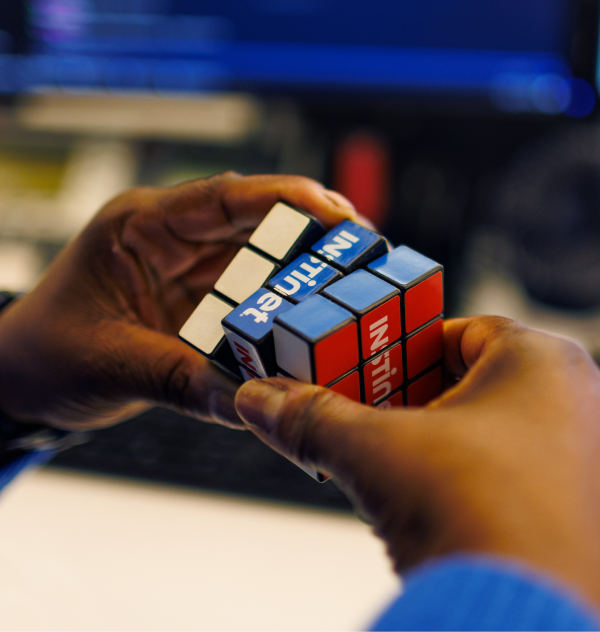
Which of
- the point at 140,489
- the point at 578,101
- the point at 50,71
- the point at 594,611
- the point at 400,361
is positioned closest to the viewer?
the point at 594,611

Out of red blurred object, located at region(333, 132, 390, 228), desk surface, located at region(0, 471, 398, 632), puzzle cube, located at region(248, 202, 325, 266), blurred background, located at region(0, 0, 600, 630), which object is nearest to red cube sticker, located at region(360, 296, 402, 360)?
puzzle cube, located at region(248, 202, 325, 266)

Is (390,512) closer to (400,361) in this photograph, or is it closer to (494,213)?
(400,361)

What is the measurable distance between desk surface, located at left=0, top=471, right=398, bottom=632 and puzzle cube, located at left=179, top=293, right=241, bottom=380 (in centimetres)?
32

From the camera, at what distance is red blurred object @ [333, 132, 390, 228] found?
1019 mm

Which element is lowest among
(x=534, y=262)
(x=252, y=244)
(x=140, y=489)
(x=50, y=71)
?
(x=140, y=489)

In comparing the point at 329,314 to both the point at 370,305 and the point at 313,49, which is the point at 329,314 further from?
the point at 313,49

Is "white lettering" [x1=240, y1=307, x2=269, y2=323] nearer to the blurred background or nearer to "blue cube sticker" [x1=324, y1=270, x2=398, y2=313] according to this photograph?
"blue cube sticker" [x1=324, y1=270, x2=398, y2=313]

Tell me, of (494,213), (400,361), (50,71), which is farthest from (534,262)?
(50,71)

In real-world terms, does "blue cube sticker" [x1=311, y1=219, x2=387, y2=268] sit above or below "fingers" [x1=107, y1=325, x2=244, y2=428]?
above

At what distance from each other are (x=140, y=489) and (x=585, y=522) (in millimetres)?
637

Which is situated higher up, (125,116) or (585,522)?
(125,116)

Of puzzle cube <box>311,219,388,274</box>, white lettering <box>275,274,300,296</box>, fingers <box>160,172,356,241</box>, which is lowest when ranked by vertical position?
white lettering <box>275,274,300,296</box>

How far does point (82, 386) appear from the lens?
582 millimetres

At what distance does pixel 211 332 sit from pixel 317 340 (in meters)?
0.13
